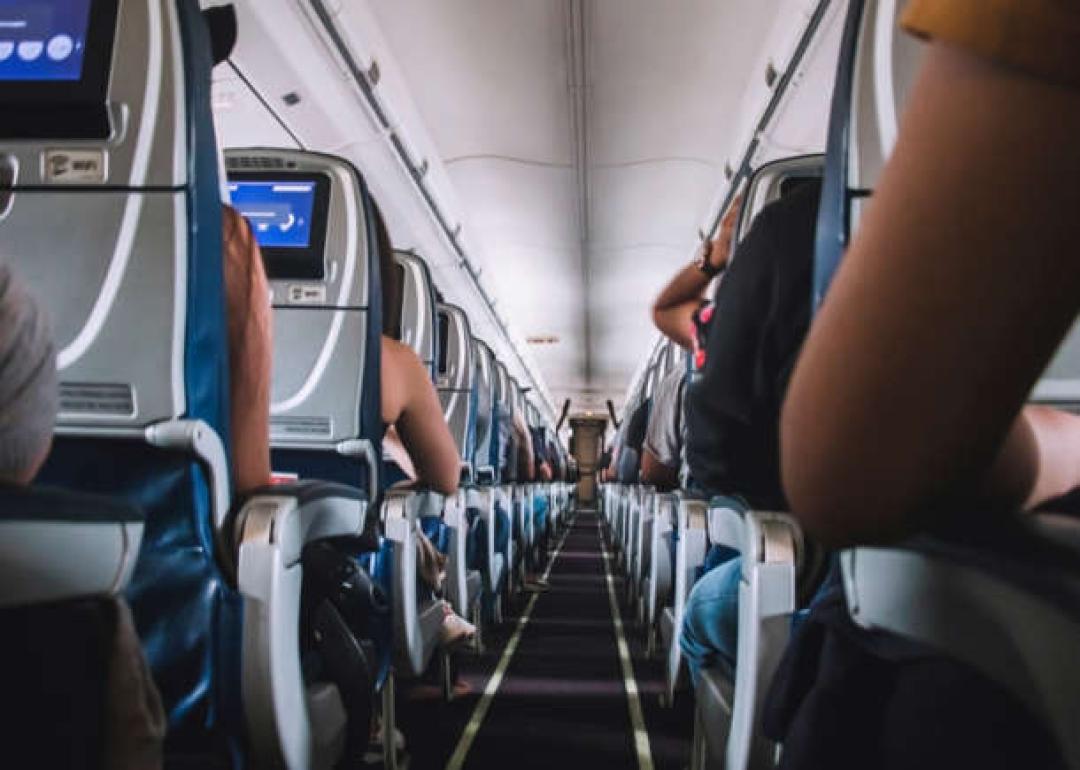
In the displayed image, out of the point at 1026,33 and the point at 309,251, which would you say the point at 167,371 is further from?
the point at 1026,33

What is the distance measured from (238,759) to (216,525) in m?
0.41

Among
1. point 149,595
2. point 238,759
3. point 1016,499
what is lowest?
point 238,759

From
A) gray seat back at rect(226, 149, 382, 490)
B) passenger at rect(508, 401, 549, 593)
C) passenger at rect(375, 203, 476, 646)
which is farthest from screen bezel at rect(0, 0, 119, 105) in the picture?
passenger at rect(508, 401, 549, 593)

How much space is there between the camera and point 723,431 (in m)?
1.44

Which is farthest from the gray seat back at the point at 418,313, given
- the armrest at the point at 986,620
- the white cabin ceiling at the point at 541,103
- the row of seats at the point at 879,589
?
the armrest at the point at 986,620

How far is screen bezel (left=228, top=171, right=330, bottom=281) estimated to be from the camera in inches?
87.3

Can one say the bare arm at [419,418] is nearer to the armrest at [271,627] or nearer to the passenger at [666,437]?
the armrest at [271,627]

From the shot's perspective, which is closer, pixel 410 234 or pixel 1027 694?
pixel 1027 694

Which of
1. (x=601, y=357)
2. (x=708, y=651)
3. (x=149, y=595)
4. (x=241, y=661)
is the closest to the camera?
(x=149, y=595)

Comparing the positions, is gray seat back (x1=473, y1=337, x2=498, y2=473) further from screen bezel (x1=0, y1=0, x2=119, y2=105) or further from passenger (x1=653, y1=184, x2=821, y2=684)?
screen bezel (x1=0, y1=0, x2=119, y2=105)

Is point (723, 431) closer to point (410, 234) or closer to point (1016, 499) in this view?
point (1016, 499)

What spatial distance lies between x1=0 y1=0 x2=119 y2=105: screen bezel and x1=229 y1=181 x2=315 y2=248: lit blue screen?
948 millimetres

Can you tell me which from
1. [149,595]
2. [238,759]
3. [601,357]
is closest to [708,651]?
[238,759]

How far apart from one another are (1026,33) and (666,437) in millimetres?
3811
